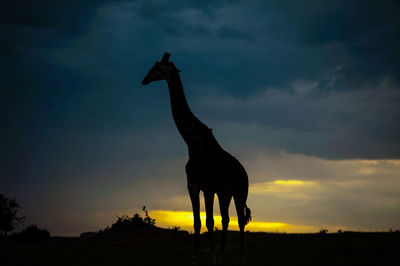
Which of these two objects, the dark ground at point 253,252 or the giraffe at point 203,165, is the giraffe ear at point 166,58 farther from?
the dark ground at point 253,252

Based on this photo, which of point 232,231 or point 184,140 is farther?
point 232,231

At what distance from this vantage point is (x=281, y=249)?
22.1 meters

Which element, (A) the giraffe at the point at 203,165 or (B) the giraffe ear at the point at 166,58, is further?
(B) the giraffe ear at the point at 166,58

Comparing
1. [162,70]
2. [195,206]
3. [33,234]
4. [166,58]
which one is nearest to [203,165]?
[195,206]

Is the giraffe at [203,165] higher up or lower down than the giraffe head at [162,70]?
lower down

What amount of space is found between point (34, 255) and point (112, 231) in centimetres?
922

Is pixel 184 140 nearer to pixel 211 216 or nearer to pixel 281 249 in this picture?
pixel 211 216

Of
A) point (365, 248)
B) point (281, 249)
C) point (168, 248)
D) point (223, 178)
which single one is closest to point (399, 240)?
point (365, 248)

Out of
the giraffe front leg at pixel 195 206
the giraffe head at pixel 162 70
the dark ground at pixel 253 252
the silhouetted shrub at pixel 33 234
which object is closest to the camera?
the giraffe front leg at pixel 195 206

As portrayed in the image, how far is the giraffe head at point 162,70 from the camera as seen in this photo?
1736 cm

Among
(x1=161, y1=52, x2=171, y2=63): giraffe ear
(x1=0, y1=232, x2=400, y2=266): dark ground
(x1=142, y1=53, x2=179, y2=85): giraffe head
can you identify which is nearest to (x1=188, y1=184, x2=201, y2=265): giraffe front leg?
(x1=0, y1=232, x2=400, y2=266): dark ground

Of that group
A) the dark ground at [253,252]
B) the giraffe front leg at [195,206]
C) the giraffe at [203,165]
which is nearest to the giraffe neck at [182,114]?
the giraffe at [203,165]

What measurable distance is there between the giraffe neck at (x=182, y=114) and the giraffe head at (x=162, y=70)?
0.21 meters

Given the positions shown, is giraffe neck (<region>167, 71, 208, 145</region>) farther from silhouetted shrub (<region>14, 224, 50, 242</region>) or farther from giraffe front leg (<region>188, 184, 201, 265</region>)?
silhouetted shrub (<region>14, 224, 50, 242</region>)
